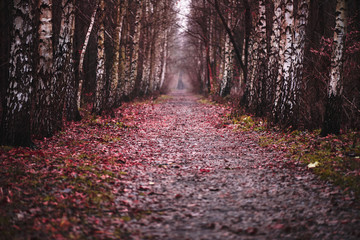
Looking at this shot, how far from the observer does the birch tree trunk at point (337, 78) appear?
8109mm

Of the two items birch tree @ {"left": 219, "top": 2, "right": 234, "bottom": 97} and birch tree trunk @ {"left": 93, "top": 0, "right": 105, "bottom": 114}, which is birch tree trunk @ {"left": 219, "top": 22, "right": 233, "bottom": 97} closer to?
birch tree @ {"left": 219, "top": 2, "right": 234, "bottom": 97}

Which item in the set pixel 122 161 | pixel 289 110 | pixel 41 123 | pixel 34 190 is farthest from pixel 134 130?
pixel 34 190

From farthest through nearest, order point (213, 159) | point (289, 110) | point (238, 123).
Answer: point (238, 123) → point (289, 110) → point (213, 159)

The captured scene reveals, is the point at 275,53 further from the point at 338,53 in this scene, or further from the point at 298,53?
the point at 338,53

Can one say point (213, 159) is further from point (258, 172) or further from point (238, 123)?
point (238, 123)

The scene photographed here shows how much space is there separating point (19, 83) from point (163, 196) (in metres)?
4.63

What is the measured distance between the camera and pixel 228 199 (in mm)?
5320

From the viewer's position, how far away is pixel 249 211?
15.6 ft

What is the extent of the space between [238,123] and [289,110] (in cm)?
341

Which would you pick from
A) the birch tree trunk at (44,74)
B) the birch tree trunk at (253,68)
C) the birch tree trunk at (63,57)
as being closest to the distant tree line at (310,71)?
the birch tree trunk at (253,68)

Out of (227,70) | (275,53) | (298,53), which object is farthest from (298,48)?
(227,70)

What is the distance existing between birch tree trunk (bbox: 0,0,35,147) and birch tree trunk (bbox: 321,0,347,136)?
7.88 meters

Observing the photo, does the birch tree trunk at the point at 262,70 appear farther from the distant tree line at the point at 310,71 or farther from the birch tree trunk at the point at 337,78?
the birch tree trunk at the point at 337,78

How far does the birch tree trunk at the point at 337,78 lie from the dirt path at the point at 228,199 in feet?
6.07
